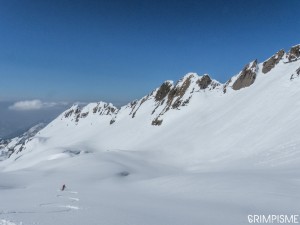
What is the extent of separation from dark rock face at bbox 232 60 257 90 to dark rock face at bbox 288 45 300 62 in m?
11.2

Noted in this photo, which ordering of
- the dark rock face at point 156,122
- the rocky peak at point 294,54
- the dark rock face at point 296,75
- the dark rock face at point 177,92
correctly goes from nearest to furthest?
the dark rock face at point 296,75, the rocky peak at point 294,54, the dark rock face at point 156,122, the dark rock face at point 177,92

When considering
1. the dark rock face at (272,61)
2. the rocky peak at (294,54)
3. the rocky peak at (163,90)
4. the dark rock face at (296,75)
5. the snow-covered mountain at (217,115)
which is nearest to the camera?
the snow-covered mountain at (217,115)

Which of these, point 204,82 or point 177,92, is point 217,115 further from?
point 177,92

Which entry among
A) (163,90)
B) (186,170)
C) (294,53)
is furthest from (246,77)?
(186,170)

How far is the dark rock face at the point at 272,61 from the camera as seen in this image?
9575cm

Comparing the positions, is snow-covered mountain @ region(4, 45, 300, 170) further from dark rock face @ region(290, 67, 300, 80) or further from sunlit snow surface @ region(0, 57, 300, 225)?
sunlit snow surface @ region(0, 57, 300, 225)

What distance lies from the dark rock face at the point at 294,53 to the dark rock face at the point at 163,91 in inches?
2287

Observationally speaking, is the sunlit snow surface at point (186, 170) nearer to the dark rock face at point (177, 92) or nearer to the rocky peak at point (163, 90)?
the rocky peak at point (163, 90)

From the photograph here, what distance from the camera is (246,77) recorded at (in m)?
101

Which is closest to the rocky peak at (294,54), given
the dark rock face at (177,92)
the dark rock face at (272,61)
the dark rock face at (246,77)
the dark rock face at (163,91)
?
the dark rock face at (272,61)

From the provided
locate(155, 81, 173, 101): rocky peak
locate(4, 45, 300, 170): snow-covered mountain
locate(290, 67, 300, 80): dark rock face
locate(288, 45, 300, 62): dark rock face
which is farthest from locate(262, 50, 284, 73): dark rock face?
locate(155, 81, 173, 101): rocky peak

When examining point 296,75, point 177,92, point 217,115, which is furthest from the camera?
point 177,92

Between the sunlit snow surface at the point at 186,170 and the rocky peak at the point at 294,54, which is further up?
the rocky peak at the point at 294,54

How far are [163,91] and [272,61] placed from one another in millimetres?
56052
